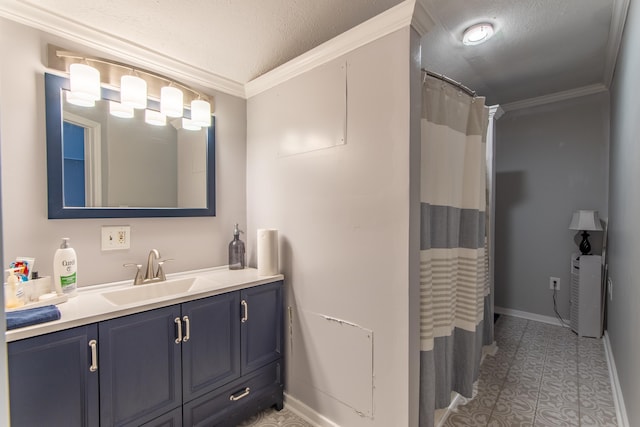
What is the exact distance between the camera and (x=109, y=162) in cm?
177

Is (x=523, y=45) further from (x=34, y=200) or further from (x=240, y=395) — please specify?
(x=34, y=200)

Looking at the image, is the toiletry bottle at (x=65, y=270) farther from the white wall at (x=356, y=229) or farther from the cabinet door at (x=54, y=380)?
the white wall at (x=356, y=229)

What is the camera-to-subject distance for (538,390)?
2.13m

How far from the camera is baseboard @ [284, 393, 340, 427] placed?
181 cm

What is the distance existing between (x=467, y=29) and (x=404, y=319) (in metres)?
1.78

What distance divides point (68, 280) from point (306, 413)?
1526mm

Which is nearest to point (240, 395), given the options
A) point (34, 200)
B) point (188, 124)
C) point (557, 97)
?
point (34, 200)

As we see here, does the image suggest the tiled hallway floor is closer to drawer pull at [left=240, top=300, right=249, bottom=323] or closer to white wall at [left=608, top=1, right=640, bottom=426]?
white wall at [left=608, top=1, right=640, bottom=426]

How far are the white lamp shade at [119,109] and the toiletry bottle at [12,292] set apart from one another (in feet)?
3.08

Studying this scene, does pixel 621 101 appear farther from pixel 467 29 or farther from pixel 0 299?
pixel 0 299

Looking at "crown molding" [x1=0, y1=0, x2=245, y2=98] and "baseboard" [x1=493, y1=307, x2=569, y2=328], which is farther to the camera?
"baseboard" [x1=493, y1=307, x2=569, y2=328]

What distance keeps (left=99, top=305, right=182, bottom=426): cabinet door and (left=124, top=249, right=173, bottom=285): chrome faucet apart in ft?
1.41

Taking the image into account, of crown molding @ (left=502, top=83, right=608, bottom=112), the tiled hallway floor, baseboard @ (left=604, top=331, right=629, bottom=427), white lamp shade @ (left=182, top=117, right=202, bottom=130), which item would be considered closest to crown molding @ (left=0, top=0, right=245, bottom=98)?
white lamp shade @ (left=182, top=117, right=202, bottom=130)

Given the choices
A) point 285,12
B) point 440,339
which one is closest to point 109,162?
point 285,12
